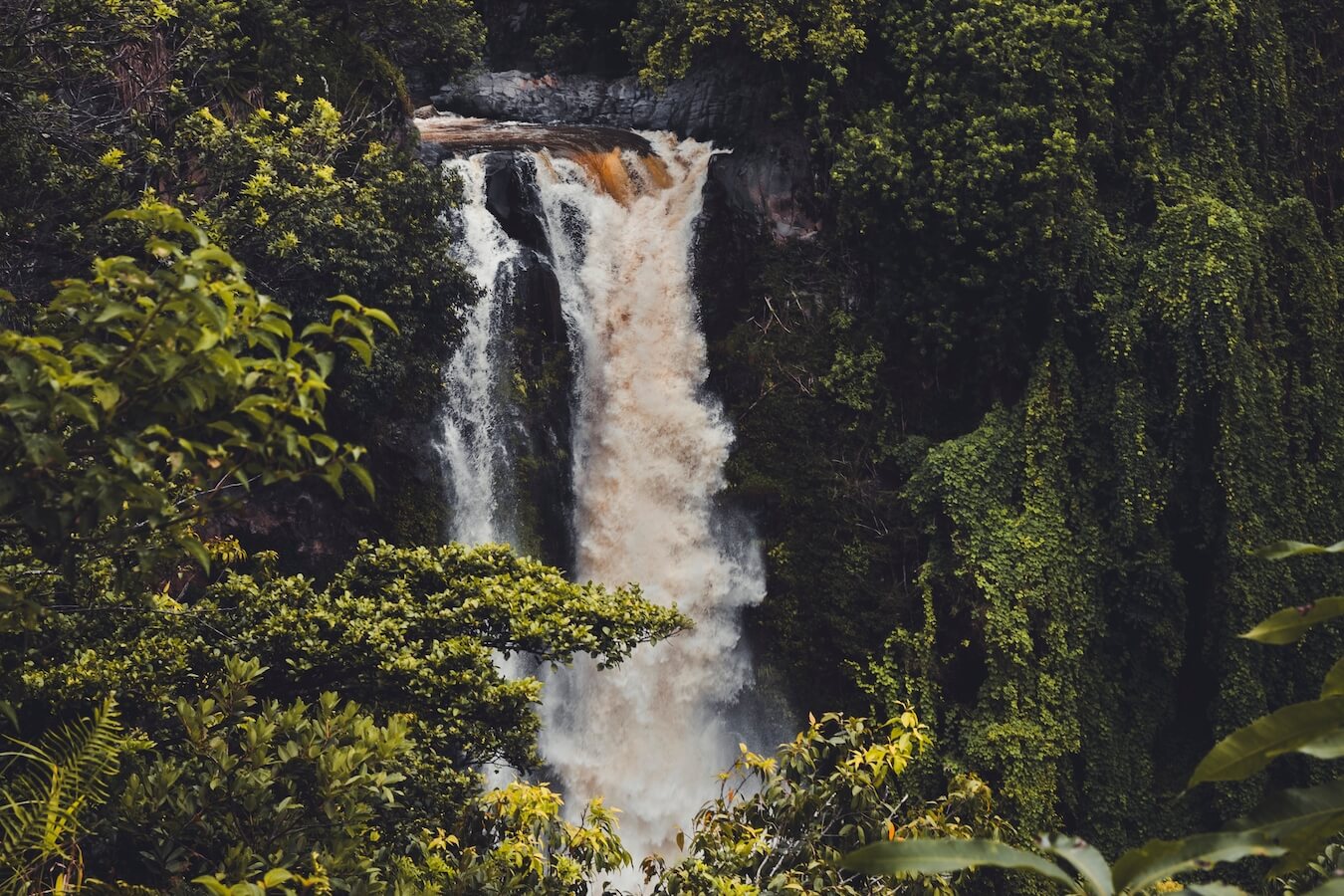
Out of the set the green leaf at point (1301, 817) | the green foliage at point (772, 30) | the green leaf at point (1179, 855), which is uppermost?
the green foliage at point (772, 30)

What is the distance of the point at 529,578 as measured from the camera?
266 inches

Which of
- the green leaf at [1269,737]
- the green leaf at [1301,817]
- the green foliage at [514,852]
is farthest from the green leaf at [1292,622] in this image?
the green foliage at [514,852]

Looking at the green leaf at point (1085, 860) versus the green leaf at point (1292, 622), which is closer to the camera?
the green leaf at point (1085, 860)

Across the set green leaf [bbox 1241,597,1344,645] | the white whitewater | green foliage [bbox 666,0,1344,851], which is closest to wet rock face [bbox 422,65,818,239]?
green foliage [bbox 666,0,1344,851]

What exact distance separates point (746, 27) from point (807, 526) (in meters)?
6.69

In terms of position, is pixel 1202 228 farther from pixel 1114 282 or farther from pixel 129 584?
pixel 129 584

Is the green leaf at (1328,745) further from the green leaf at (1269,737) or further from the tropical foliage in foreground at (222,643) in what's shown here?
the tropical foliage in foreground at (222,643)

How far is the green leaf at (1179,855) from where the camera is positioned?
1.74 m

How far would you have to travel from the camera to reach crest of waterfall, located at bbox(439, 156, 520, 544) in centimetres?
1246

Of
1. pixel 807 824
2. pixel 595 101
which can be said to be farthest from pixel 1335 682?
pixel 595 101

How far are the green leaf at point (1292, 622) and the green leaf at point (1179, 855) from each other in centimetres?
43

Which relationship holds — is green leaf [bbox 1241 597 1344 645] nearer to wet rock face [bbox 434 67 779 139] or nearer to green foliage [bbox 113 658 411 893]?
green foliage [bbox 113 658 411 893]

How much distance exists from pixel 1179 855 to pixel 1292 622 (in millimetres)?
658

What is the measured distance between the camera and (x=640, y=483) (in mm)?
13383
